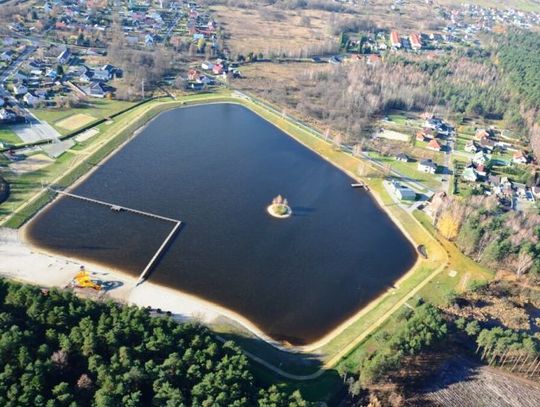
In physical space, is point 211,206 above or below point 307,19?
below

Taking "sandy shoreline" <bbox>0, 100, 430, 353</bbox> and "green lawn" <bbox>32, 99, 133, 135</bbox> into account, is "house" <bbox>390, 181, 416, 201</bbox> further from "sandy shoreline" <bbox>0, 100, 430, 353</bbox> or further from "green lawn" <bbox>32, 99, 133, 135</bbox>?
"green lawn" <bbox>32, 99, 133, 135</bbox>

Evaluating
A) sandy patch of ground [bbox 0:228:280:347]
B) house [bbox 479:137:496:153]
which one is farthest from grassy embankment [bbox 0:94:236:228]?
house [bbox 479:137:496:153]


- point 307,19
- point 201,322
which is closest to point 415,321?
point 201,322

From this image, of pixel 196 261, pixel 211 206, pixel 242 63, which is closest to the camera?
pixel 196 261

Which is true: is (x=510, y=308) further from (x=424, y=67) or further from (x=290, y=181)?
(x=424, y=67)

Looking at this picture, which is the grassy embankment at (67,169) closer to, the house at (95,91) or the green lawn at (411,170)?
the house at (95,91)

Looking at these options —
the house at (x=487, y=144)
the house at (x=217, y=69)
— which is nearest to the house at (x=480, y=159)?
the house at (x=487, y=144)
